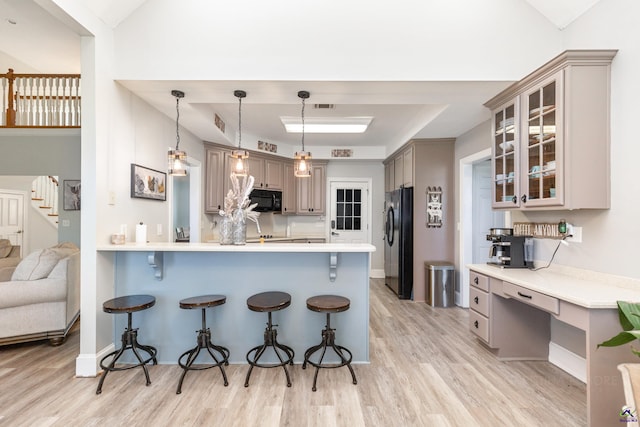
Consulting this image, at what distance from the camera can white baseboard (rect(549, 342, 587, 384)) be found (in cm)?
230

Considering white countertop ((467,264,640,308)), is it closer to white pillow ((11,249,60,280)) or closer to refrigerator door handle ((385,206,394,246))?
refrigerator door handle ((385,206,394,246))

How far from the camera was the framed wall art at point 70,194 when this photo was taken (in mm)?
4207

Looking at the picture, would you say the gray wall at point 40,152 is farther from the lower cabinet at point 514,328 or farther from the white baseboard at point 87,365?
the lower cabinet at point 514,328

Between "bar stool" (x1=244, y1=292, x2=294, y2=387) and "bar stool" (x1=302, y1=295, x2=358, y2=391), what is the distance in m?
0.18

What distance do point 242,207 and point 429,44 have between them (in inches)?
85.2

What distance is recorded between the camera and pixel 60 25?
9.02 ft

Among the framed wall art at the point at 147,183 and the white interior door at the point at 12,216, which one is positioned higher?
the framed wall art at the point at 147,183

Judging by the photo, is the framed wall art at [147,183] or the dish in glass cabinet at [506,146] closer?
the dish in glass cabinet at [506,146]

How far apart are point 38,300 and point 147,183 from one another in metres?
1.47

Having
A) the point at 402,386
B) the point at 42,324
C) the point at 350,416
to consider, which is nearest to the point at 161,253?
the point at 42,324

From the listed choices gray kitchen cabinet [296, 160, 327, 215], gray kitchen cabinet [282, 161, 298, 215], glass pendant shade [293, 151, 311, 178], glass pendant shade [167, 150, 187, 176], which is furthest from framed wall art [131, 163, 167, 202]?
gray kitchen cabinet [296, 160, 327, 215]

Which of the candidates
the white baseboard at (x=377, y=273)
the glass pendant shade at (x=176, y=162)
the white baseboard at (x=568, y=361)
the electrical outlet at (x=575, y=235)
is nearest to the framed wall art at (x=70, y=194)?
the glass pendant shade at (x=176, y=162)

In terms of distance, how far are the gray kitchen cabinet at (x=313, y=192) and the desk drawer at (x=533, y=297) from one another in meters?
3.89

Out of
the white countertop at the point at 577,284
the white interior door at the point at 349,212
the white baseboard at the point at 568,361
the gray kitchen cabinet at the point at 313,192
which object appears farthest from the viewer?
the white interior door at the point at 349,212
